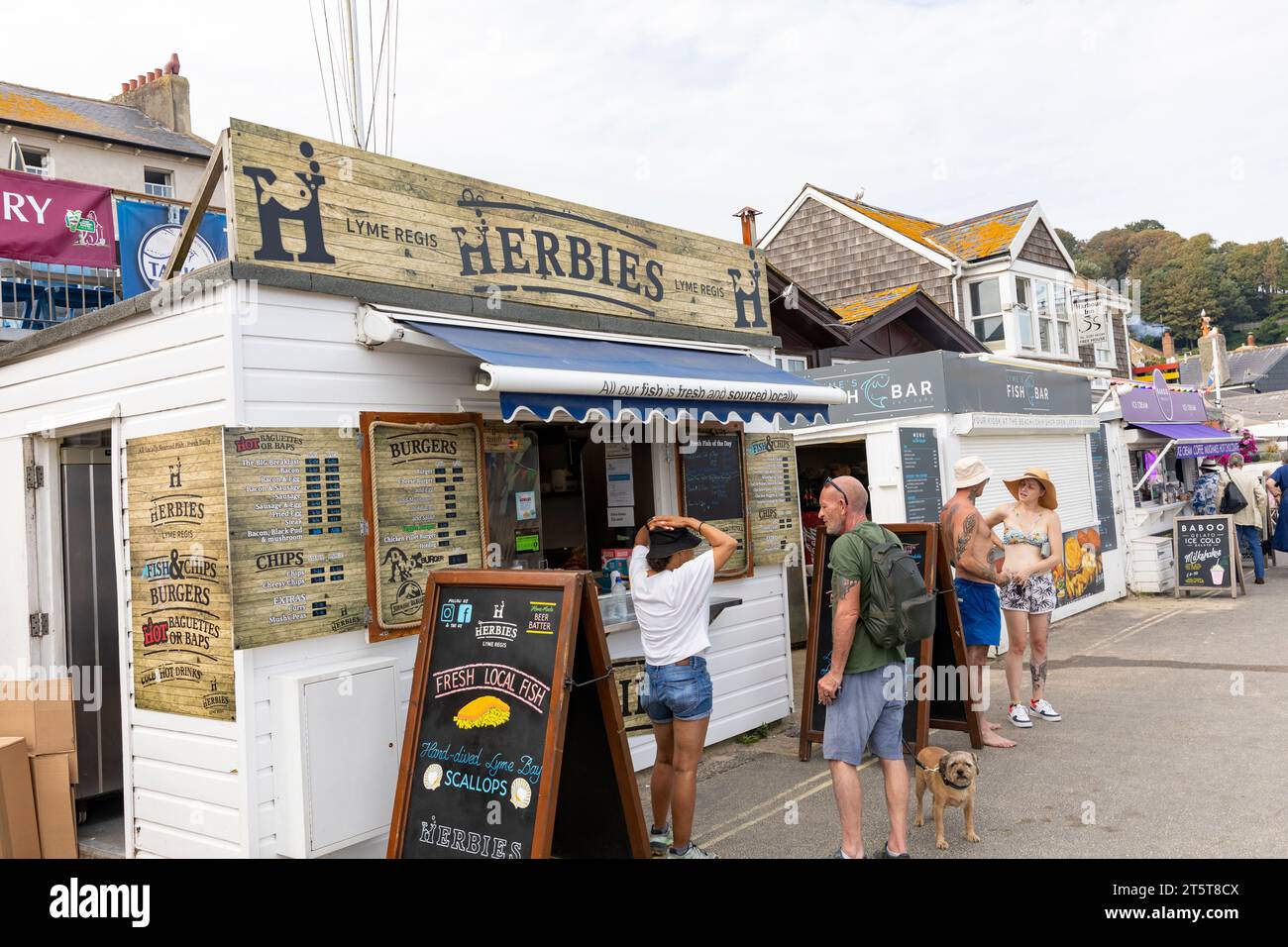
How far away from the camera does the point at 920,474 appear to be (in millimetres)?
9312

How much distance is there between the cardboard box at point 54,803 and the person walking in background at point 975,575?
527cm

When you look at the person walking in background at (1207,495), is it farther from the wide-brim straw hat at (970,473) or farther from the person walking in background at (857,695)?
the person walking in background at (857,695)

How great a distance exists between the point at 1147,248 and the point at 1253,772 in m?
82.5

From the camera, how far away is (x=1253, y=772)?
5.52m

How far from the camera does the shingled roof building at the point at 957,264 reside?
19.0 metres

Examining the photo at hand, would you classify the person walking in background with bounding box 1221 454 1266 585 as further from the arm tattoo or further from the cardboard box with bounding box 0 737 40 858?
the cardboard box with bounding box 0 737 40 858

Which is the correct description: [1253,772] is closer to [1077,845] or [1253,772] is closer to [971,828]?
[1077,845]

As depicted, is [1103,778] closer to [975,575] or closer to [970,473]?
[975,575]

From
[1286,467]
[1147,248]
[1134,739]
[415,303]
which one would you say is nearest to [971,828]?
[1134,739]

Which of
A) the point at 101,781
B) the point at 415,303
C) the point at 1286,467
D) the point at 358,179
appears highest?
the point at 358,179

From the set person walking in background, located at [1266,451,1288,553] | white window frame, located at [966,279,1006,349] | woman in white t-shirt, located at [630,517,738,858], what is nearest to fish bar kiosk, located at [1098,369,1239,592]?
person walking in background, located at [1266,451,1288,553]

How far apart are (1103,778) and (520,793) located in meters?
3.68

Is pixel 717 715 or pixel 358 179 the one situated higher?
pixel 358 179

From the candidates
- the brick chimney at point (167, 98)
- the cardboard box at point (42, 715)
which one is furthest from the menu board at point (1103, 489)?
the brick chimney at point (167, 98)
